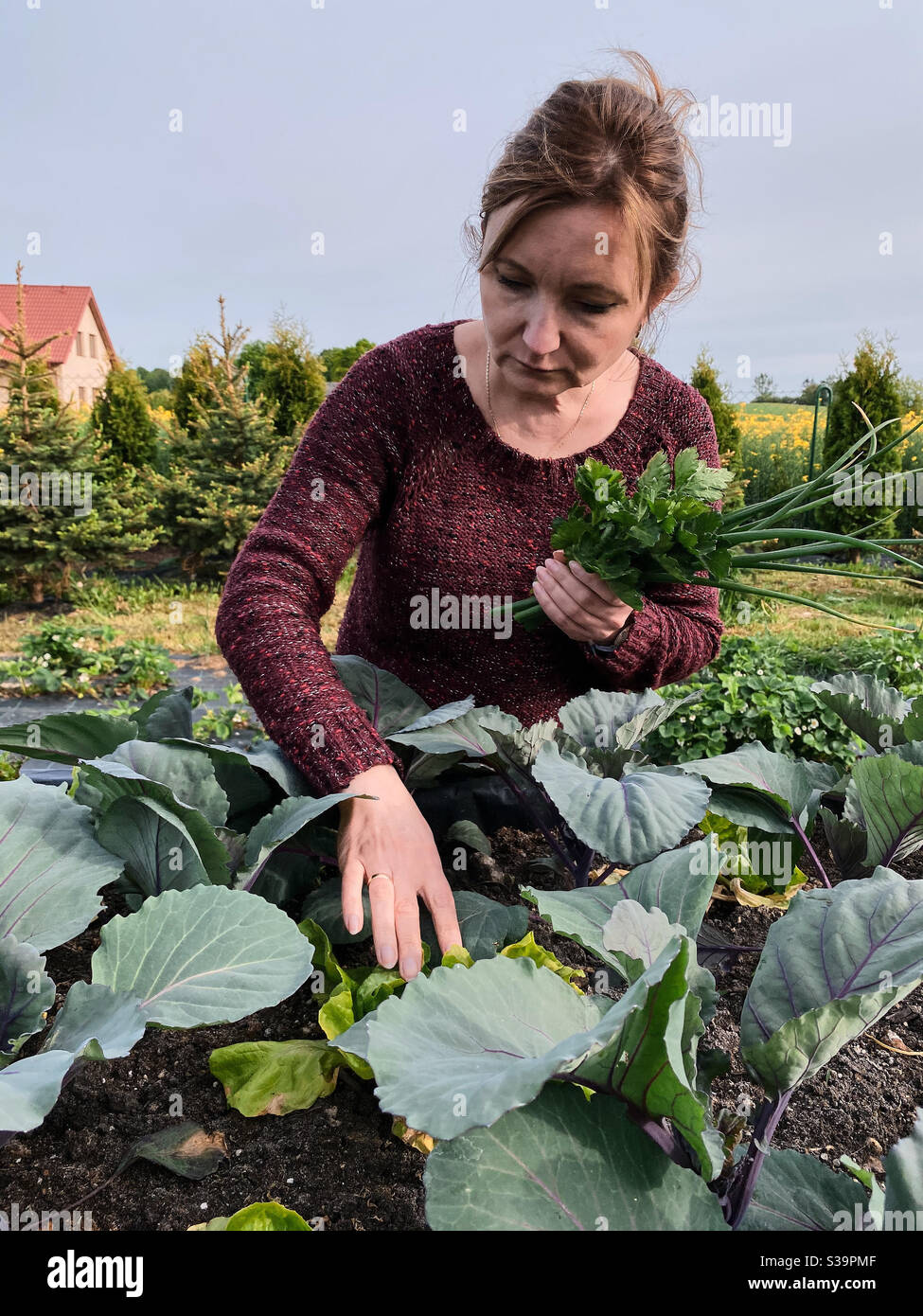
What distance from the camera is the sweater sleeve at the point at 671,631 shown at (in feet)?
4.83

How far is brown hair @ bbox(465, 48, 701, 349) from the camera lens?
1277 millimetres

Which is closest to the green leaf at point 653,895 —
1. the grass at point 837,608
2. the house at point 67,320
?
the grass at point 837,608

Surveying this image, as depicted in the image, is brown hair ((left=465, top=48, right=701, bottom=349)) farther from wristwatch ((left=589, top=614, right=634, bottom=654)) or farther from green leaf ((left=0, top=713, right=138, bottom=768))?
green leaf ((left=0, top=713, right=138, bottom=768))

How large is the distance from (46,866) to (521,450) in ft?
3.82

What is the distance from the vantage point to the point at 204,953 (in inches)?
34.3

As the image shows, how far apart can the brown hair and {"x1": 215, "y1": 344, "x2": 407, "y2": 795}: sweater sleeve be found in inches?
15.5

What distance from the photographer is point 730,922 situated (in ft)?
4.37

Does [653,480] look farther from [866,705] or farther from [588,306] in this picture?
[866,705]

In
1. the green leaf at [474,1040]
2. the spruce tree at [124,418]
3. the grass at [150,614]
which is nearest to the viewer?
the green leaf at [474,1040]

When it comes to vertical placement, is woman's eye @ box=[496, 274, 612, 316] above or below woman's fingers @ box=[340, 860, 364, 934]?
above

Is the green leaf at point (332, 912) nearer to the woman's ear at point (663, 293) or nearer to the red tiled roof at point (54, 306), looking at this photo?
the woman's ear at point (663, 293)

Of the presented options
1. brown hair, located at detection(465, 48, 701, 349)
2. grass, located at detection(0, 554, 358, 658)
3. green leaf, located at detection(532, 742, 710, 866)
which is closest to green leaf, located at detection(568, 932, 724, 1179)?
green leaf, located at detection(532, 742, 710, 866)

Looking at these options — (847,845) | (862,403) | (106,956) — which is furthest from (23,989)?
(862,403)

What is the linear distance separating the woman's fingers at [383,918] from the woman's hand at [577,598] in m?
0.48
